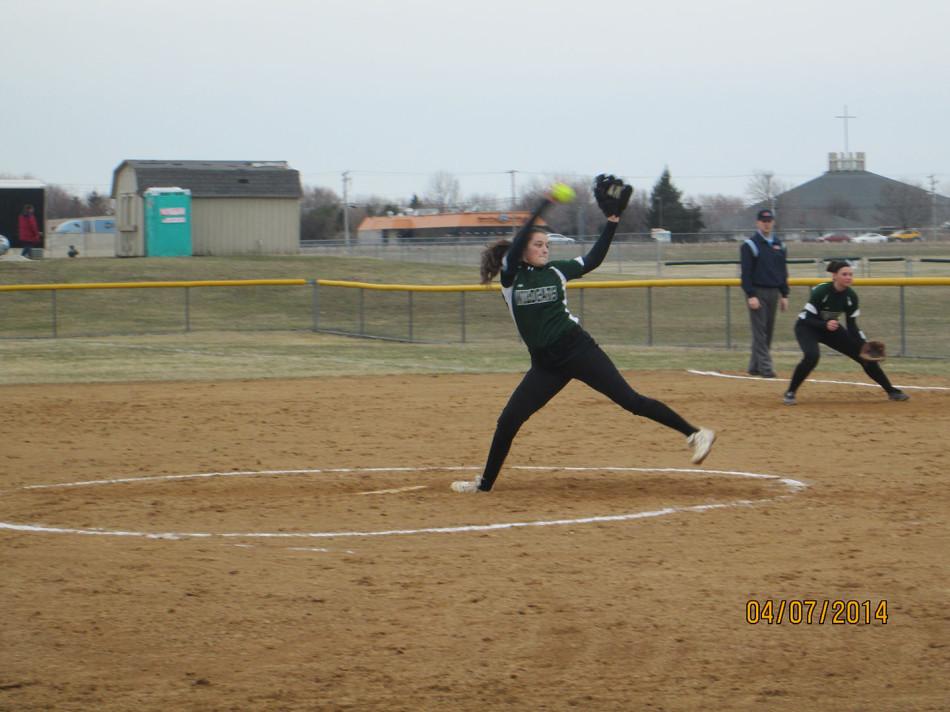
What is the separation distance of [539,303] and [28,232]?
39.4 m

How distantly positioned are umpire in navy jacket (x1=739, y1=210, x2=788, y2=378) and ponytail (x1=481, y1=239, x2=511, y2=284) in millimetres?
8163

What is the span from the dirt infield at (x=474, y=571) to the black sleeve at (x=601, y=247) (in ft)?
5.54

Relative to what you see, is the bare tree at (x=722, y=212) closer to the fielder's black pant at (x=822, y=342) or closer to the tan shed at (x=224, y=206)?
the tan shed at (x=224, y=206)

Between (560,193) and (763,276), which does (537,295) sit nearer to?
(560,193)

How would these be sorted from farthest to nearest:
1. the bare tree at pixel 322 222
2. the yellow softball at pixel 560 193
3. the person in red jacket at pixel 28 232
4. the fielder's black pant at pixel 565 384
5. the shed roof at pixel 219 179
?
1. the bare tree at pixel 322 222
2. the shed roof at pixel 219 179
3. the person in red jacket at pixel 28 232
4. the fielder's black pant at pixel 565 384
5. the yellow softball at pixel 560 193

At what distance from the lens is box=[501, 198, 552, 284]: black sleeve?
27.2 ft

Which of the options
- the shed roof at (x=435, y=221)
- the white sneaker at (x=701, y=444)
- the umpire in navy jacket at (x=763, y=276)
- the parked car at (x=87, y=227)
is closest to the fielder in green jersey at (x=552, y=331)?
the white sneaker at (x=701, y=444)

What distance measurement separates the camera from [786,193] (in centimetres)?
4488

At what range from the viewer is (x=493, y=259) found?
8.84 meters

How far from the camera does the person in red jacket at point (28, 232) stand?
44219 millimetres

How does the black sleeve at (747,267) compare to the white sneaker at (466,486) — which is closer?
the white sneaker at (466,486)

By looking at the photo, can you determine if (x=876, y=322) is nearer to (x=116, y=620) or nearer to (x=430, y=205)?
(x=116, y=620)

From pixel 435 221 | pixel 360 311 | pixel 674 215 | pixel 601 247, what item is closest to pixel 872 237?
pixel 674 215

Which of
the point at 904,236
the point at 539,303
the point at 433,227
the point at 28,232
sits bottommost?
the point at 539,303
